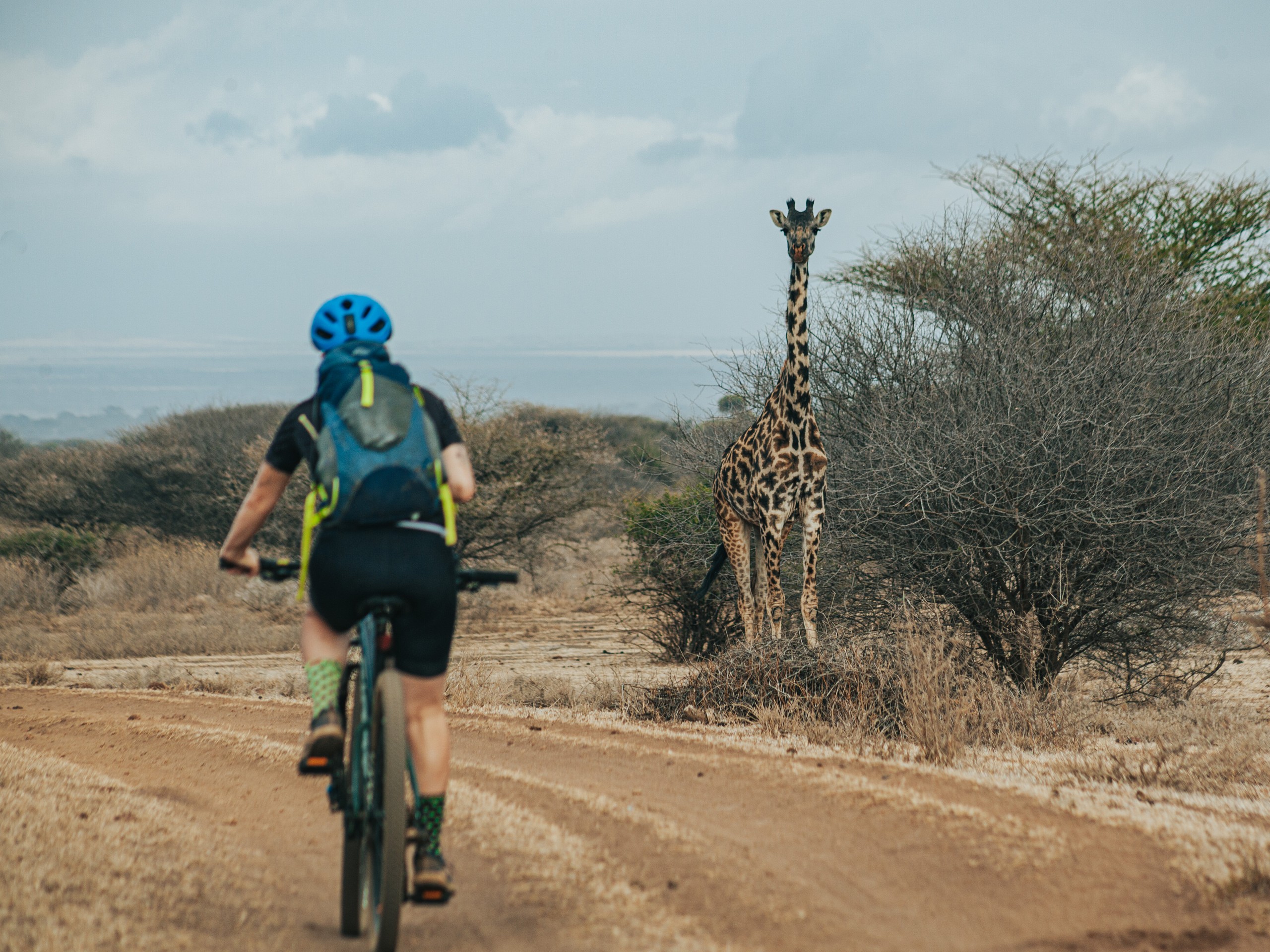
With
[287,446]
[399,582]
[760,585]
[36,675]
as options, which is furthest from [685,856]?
[36,675]

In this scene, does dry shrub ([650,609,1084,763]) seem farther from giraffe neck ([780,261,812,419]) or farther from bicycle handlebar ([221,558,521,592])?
bicycle handlebar ([221,558,521,592])

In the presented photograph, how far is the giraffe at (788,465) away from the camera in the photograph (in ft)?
26.7

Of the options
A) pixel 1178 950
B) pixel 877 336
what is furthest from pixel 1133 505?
pixel 1178 950

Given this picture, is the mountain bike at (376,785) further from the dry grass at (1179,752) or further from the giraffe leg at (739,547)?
the giraffe leg at (739,547)

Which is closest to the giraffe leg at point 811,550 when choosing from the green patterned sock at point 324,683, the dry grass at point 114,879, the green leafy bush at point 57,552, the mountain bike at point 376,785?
the dry grass at point 114,879

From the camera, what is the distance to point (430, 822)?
355 cm

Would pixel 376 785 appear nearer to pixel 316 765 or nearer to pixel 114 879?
pixel 316 765

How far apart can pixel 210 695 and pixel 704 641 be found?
5.42m

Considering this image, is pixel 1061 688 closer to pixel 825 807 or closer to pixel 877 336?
pixel 877 336

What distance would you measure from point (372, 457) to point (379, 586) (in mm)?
389

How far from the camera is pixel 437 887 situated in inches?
134

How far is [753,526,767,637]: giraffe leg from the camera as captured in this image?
884 centimetres

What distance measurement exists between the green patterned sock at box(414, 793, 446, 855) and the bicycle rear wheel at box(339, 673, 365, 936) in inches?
7.0

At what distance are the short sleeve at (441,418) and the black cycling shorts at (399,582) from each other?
0.38 metres
